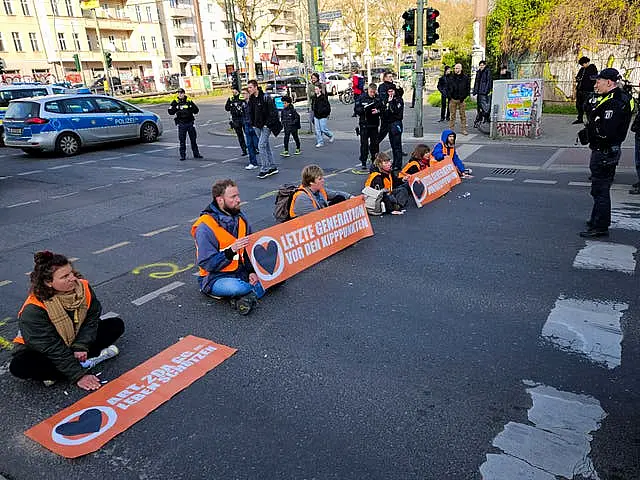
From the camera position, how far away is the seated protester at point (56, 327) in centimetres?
375

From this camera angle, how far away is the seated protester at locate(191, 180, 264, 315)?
5043 mm

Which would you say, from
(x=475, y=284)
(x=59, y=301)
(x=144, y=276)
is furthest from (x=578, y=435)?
(x=144, y=276)

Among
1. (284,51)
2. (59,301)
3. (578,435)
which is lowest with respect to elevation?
(578,435)

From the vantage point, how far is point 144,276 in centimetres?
619

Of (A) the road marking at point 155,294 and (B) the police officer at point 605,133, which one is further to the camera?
(B) the police officer at point 605,133

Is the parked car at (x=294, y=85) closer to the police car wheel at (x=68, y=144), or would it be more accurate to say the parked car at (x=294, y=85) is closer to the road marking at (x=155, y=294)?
the police car wheel at (x=68, y=144)

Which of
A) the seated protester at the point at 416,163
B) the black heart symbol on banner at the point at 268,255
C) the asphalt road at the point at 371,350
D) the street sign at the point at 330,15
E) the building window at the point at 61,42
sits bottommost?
the asphalt road at the point at 371,350

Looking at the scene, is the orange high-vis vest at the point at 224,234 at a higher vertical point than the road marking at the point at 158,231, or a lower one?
higher

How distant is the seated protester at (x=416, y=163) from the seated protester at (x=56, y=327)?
235 inches

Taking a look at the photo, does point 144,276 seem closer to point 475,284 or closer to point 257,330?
point 257,330

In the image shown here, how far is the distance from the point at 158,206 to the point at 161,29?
217 ft

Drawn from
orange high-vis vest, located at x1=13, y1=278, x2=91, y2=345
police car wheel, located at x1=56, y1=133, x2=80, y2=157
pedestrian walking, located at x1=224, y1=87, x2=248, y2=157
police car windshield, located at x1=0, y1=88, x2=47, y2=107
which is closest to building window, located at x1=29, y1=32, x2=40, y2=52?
police car windshield, located at x1=0, y1=88, x2=47, y2=107

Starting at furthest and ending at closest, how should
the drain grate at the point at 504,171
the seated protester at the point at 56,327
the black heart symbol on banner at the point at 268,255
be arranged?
the drain grate at the point at 504,171
the black heart symbol on banner at the point at 268,255
the seated protester at the point at 56,327

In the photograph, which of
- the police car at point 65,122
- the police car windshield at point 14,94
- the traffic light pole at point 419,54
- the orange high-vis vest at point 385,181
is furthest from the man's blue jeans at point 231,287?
the police car windshield at point 14,94
